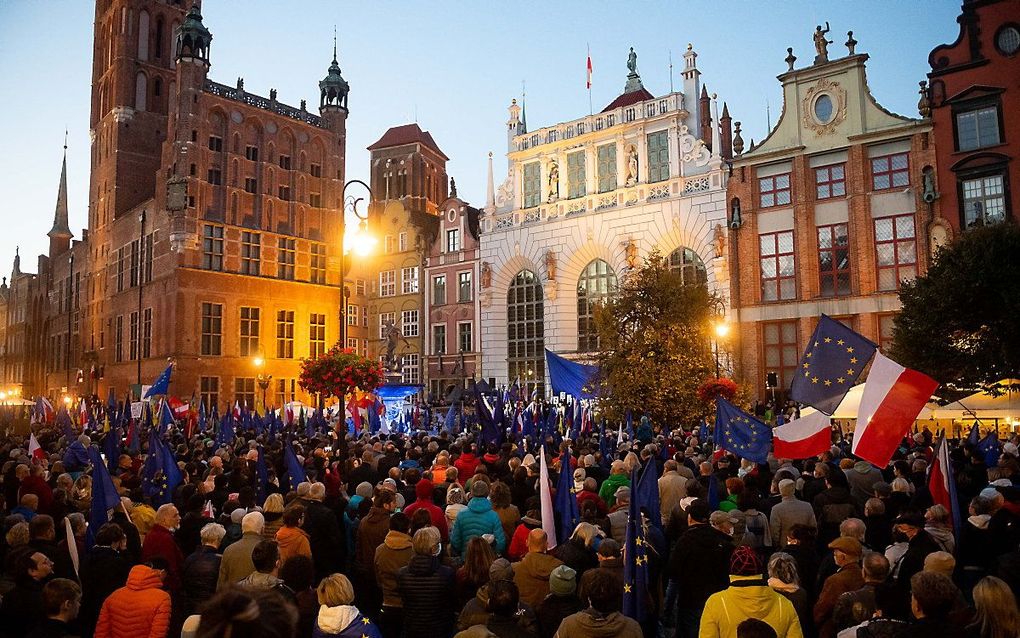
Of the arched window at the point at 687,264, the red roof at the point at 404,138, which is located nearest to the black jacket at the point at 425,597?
the arched window at the point at 687,264

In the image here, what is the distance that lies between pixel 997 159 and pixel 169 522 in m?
32.6

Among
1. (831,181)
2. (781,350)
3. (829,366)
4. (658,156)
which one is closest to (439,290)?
(658,156)

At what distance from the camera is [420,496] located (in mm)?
8547

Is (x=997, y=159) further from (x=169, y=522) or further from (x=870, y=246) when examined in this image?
(x=169, y=522)

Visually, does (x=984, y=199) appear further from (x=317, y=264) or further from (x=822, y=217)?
(x=317, y=264)

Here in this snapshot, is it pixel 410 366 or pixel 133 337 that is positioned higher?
pixel 133 337

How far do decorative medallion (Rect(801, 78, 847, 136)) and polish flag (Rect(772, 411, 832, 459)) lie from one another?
26479mm

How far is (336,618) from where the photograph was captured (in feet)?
15.6

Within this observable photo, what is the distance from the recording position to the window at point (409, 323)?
49.8 metres

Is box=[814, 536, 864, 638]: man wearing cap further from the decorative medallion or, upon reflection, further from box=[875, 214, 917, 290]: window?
the decorative medallion

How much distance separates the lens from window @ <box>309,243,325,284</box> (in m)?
49.6

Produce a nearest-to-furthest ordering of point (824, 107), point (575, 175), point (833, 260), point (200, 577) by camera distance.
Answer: point (200, 577)
point (833, 260)
point (824, 107)
point (575, 175)

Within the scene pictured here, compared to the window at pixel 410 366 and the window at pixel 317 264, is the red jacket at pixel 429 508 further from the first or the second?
the window at pixel 317 264

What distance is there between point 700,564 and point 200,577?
13.9 feet
